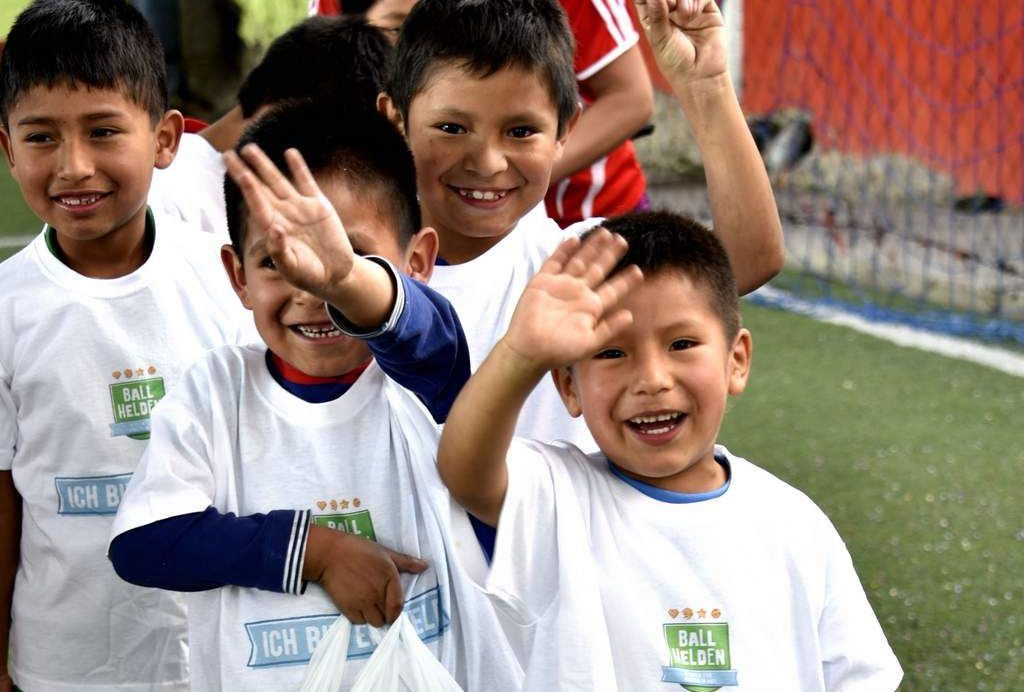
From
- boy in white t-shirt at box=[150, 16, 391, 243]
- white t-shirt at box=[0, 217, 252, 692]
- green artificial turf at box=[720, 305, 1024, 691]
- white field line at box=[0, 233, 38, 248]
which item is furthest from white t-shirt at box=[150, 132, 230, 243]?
white field line at box=[0, 233, 38, 248]

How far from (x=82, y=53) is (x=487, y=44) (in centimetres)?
62

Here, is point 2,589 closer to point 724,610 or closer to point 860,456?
point 724,610

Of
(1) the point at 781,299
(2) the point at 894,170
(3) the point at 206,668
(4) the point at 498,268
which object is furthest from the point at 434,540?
(2) the point at 894,170

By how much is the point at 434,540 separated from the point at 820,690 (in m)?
0.49

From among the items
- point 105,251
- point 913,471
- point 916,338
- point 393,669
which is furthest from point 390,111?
point 916,338

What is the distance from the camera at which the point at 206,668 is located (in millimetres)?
1805

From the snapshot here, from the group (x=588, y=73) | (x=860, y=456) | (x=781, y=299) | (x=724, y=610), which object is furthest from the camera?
(x=781, y=299)

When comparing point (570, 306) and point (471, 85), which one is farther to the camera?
point (471, 85)

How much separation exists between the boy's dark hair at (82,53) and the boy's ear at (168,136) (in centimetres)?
Answer: 2

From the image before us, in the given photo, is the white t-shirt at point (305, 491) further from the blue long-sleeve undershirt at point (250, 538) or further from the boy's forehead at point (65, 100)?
the boy's forehead at point (65, 100)

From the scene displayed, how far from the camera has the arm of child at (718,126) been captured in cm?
201

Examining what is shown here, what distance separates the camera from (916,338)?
5520 mm

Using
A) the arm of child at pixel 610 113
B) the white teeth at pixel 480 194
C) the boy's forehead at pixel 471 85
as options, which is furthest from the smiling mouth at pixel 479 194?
the arm of child at pixel 610 113

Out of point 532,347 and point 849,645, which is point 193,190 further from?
point 849,645
